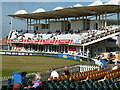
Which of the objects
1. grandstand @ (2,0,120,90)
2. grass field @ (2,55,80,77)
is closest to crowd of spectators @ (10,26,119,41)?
grandstand @ (2,0,120,90)

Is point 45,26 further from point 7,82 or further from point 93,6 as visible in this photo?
point 7,82

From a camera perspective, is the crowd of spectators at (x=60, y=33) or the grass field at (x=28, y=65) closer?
the grass field at (x=28, y=65)

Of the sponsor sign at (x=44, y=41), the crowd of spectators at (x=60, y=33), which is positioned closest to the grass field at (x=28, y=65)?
the crowd of spectators at (x=60, y=33)

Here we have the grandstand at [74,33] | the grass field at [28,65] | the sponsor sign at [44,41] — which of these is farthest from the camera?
the sponsor sign at [44,41]

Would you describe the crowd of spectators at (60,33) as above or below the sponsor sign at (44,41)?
above

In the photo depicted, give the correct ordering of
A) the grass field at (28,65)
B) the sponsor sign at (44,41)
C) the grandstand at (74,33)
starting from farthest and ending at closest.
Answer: the sponsor sign at (44,41) < the grandstand at (74,33) < the grass field at (28,65)

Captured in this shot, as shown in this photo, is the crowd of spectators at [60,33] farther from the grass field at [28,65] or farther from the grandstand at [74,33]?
the grass field at [28,65]

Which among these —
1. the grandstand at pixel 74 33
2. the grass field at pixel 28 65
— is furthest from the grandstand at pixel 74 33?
the grass field at pixel 28 65

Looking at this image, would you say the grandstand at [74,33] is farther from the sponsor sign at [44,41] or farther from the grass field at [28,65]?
the grass field at [28,65]

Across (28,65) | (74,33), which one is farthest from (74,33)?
(28,65)

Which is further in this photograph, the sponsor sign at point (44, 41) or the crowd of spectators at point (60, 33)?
the sponsor sign at point (44, 41)

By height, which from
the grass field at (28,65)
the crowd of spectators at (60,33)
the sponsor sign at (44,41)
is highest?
the crowd of spectators at (60,33)

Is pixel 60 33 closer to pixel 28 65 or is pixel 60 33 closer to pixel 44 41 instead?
pixel 44 41

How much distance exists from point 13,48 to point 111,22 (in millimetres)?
20405
